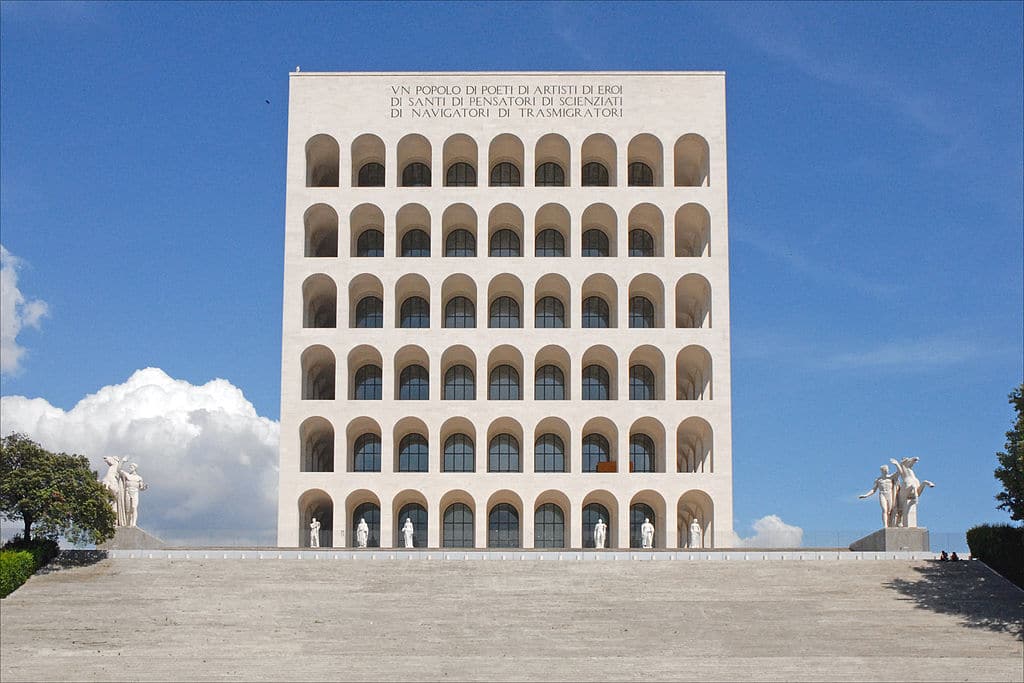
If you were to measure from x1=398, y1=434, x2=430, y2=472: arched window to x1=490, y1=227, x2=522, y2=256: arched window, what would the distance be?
9.74 m

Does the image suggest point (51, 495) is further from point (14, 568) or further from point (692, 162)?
point (692, 162)

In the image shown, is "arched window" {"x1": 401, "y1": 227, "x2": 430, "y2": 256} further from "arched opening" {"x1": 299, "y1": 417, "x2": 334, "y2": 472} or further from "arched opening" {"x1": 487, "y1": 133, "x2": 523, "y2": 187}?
"arched opening" {"x1": 299, "y1": 417, "x2": 334, "y2": 472}

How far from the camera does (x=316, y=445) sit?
67562mm

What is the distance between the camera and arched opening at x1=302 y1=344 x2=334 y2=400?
64875 millimetres

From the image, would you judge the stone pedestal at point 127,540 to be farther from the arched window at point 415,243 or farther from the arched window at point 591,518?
the arched window at point 415,243

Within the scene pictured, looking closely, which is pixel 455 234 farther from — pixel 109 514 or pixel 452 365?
pixel 109 514

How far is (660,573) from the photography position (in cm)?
4506

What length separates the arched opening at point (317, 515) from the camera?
63312 mm

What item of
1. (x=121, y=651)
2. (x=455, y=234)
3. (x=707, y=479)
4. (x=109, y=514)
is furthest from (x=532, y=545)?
(x=121, y=651)

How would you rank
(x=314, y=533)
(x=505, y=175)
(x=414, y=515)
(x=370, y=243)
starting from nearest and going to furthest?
(x=314, y=533) → (x=414, y=515) → (x=370, y=243) → (x=505, y=175)

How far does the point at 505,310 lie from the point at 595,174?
317 inches

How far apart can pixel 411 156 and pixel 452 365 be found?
10.2m

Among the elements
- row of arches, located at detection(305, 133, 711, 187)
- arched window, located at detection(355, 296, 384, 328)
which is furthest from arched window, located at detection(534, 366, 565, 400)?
row of arches, located at detection(305, 133, 711, 187)

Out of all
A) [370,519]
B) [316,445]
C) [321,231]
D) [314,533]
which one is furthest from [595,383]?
[314,533]
